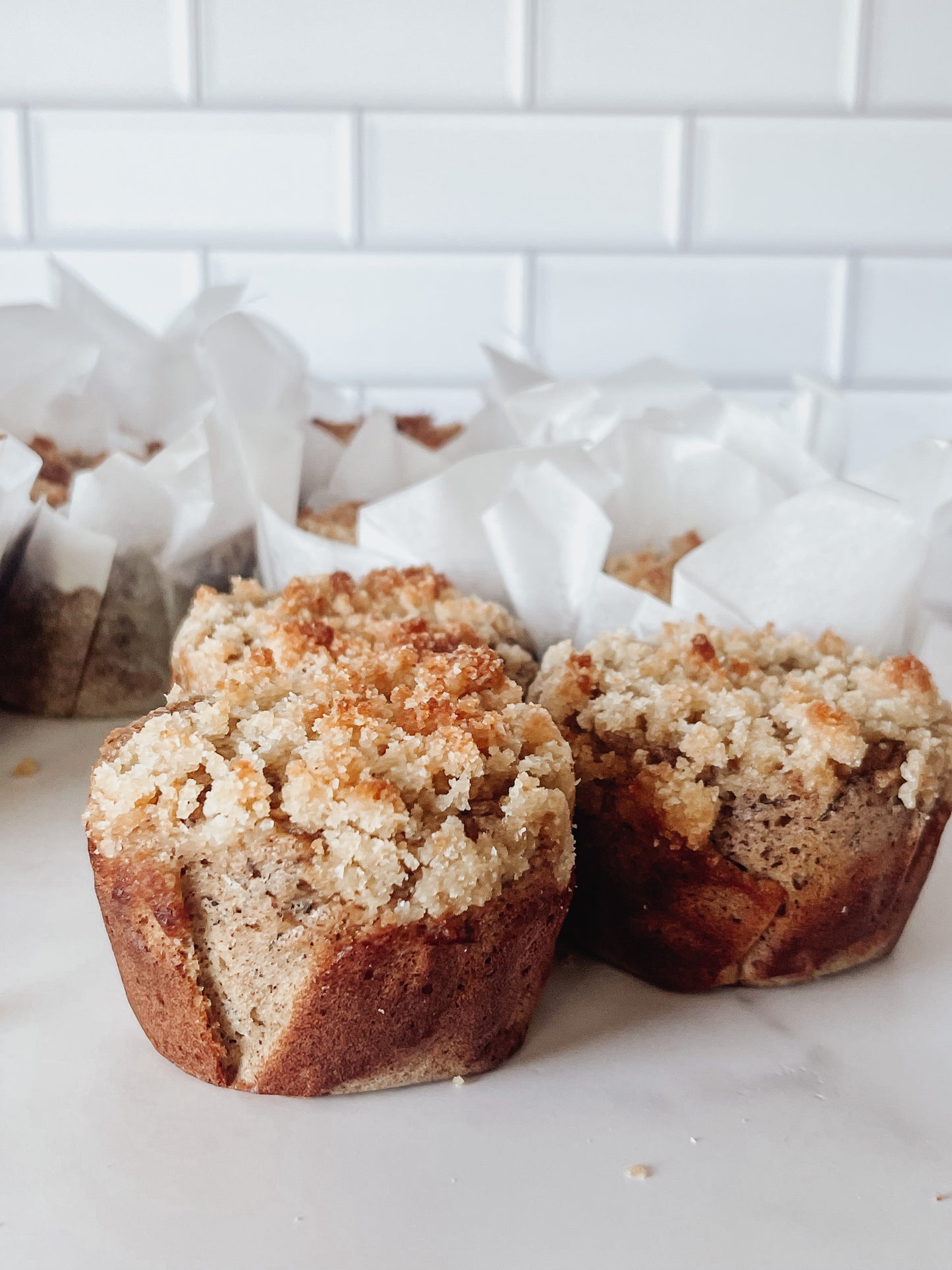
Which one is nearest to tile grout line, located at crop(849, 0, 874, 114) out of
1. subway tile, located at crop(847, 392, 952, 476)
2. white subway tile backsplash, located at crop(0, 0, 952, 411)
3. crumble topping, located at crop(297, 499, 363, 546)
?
white subway tile backsplash, located at crop(0, 0, 952, 411)

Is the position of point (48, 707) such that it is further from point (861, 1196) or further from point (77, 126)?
point (77, 126)

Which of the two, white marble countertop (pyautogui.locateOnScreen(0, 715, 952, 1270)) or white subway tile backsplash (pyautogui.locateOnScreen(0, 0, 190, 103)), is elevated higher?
white subway tile backsplash (pyautogui.locateOnScreen(0, 0, 190, 103))

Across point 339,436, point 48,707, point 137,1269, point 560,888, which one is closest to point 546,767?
point 560,888

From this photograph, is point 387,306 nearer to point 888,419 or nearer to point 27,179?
point 27,179

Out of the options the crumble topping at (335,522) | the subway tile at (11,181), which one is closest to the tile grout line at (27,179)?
the subway tile at (11,181)

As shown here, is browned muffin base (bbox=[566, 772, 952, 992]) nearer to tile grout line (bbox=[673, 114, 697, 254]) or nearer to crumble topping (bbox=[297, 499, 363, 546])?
crumble topping (bbox=[297, 499, 363, 546])

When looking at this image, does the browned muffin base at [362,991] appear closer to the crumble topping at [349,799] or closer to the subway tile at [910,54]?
the crumble topping at [349,799]
